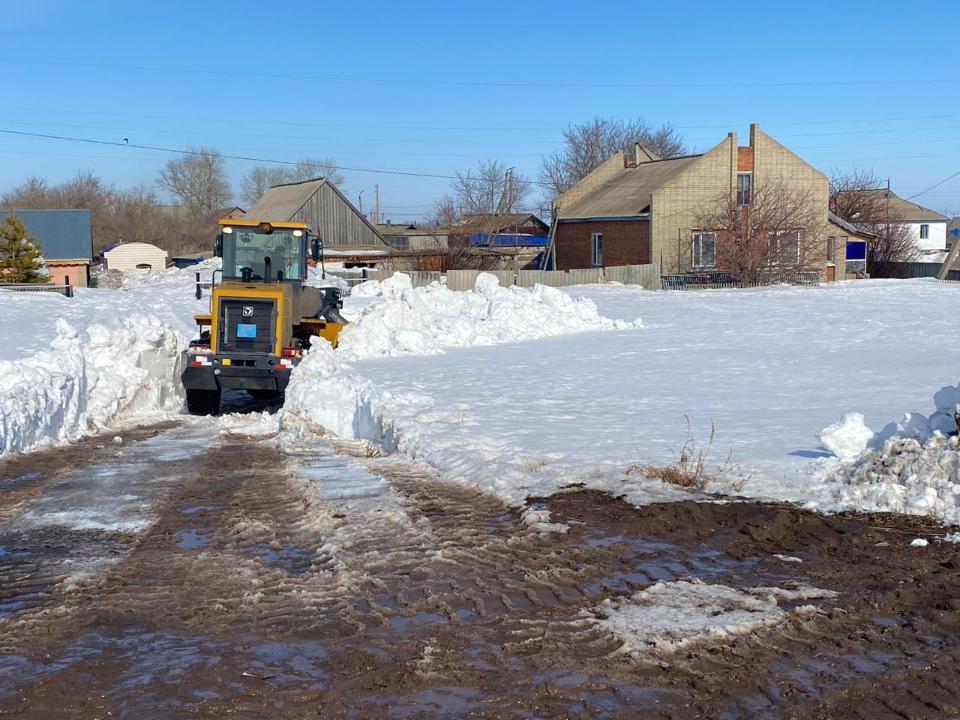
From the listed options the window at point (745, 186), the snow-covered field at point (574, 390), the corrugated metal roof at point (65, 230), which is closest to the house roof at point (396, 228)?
the corrugated metal roof at point (65, 230)

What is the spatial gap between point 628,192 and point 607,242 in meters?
2.86

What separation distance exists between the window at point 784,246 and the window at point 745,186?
10.4 feet

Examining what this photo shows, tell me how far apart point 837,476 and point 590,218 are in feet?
134

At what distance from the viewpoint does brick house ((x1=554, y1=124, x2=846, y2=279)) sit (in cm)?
4625

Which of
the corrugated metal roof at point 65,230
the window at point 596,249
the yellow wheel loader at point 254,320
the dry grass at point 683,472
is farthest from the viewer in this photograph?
the corrugated metal roof at point 65,230

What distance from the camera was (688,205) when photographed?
1828 inches

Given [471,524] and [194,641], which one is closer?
[194,641]

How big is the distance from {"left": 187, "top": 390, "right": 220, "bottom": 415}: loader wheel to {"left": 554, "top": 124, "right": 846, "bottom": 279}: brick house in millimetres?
32502

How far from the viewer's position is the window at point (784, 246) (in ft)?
145

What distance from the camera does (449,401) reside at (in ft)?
47.5

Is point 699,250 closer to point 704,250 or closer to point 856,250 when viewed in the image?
point 704,250

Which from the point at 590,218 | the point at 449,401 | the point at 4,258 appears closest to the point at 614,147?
the point at 590,218

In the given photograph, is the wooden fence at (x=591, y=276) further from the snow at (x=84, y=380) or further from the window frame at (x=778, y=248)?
the snow at (x=84, y=380)

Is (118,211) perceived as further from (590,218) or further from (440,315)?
(440,315)
